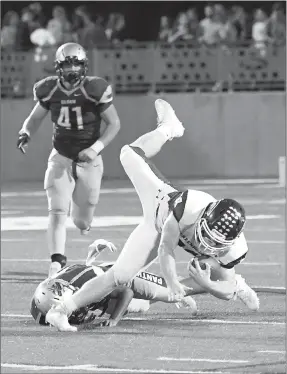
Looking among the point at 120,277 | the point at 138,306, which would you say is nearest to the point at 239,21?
the point at 138,306

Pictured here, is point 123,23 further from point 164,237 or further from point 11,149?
point 164,237

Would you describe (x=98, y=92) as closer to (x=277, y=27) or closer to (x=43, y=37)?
(x=43, y=37)

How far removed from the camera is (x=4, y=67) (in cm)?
2436

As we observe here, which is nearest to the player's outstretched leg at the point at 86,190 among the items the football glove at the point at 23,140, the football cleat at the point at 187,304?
the football glove at the point at 23,140

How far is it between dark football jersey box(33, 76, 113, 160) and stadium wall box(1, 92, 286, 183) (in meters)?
12.6

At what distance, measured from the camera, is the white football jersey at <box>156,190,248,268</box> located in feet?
27.7

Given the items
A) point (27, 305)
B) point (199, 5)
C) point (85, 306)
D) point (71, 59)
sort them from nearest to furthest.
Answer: point (85, 306) < point (27, 305) < point (71, 59) < point (199, 5)

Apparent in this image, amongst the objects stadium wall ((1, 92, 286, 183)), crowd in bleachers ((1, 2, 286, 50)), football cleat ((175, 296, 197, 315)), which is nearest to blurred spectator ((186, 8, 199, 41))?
crowd in bleachers ((1, 2, 286, 50))

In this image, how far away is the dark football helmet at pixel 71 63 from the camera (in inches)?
448

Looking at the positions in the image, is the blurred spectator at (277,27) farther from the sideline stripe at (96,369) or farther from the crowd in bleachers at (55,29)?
the sideline stripe at (96,369)

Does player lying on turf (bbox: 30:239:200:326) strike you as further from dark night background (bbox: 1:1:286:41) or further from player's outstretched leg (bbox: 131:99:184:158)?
dark night background (bbox: 1:1:286:41)

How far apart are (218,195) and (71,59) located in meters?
9.42

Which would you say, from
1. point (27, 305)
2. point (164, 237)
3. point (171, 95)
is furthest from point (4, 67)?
point (164, 237)

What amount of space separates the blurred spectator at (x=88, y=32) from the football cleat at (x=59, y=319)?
48.7 feet
